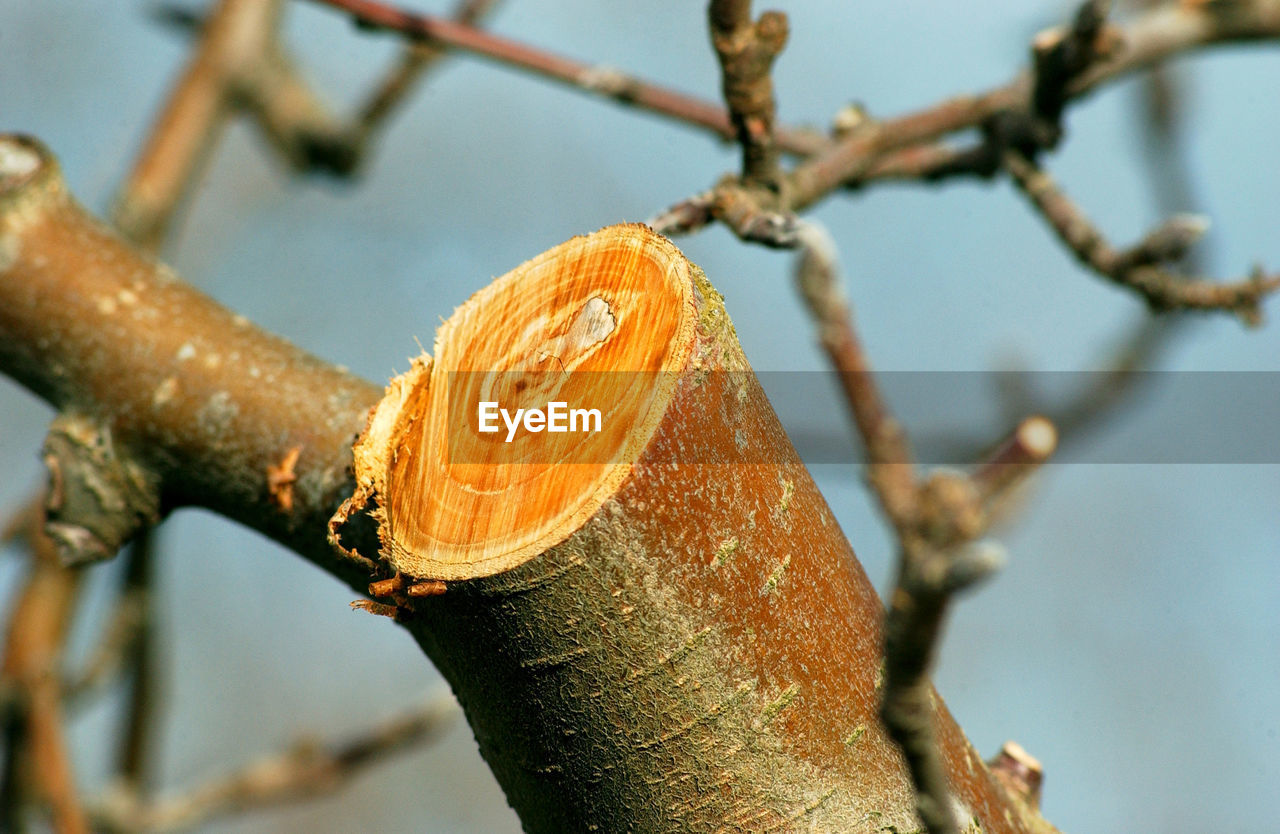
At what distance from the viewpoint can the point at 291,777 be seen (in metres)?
2.17

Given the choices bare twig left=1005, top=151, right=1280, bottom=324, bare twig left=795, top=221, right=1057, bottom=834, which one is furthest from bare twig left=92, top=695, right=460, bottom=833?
bare twig left=795, top=221, right=1057, bottom=834

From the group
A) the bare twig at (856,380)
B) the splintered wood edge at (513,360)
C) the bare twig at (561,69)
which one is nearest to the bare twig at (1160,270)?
the bare twig at (561,69)

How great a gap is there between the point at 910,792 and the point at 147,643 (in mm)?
1775

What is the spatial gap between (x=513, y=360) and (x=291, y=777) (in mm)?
1633

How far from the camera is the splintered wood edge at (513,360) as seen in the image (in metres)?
0.77

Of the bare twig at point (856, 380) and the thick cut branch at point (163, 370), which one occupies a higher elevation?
the thick cut branch at point (163, 370)

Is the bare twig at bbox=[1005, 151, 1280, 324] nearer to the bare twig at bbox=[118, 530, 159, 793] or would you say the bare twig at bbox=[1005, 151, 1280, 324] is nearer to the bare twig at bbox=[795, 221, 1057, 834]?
the bare twig at bbox=[795, 221, 1057, 834]

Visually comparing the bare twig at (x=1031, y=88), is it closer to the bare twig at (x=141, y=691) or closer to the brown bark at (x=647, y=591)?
the brown bark at (x=647, y=591)

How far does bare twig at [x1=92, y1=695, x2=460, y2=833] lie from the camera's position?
7.02ft

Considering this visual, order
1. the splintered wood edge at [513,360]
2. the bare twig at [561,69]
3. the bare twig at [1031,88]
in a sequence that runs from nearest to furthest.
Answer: the splintered wood edge at [513,360] < the bare twig at [1031,88] < the bare twig at [561,69]

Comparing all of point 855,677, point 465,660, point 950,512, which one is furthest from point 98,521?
point 950,512

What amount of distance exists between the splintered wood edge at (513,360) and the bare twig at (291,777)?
1303mm

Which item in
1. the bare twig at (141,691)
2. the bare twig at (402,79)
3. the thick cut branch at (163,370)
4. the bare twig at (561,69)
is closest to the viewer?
the thick cut branch at (163,370)

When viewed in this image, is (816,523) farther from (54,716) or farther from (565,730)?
(54,716)
